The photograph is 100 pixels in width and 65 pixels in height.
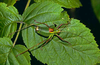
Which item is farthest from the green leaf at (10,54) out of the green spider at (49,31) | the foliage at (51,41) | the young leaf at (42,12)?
the young leaf at (42,12)

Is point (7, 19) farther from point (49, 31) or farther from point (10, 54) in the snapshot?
point (49, 31)

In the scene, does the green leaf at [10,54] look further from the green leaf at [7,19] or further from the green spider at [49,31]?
the green spider at [49,31]

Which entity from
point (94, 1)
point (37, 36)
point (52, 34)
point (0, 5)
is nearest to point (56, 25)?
point (52, 34)

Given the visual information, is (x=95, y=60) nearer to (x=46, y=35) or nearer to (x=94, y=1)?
(x=46, y=35)

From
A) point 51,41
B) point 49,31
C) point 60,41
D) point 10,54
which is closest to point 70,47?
point 60,41

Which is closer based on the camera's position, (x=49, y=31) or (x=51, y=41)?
(x=51, y=41)

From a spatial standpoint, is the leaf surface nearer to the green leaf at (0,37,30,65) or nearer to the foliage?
the foliage
